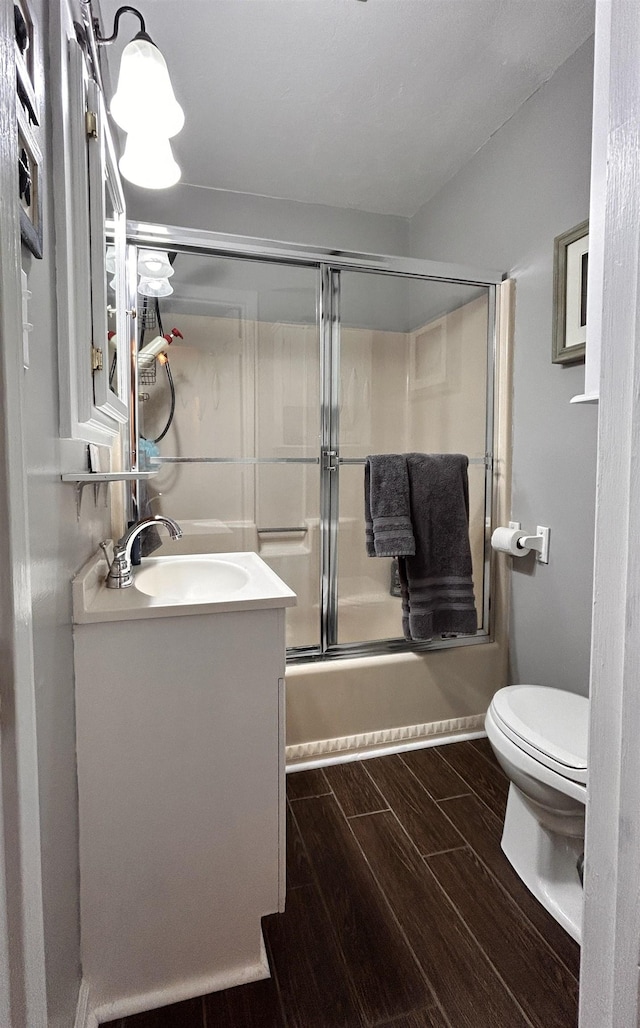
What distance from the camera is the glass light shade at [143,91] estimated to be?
111 centimetres

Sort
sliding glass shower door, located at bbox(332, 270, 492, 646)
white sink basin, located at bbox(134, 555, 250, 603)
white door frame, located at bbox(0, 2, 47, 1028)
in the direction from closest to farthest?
1. white door frame, located at bbox(0, 2, 47, 1028)
2. white sink basin, located at bbox(134, 555, 250, 603)
3. sliding glass shower door, located at bbox(332, 270, 492, 646)

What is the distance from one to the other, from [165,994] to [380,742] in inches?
43.3

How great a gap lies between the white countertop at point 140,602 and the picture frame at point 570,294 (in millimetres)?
1347

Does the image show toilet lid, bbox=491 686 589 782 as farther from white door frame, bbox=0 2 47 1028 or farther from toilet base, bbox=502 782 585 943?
white door frame, bbox=0 2 47 1028

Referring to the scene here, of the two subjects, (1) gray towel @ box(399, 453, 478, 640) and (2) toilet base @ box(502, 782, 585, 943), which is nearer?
(2) toilet base @ box(502, 782, 585, 943)

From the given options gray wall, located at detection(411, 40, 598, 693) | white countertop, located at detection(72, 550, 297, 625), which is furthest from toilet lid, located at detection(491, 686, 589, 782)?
white countertop, located at detection(72, 550, 297, 625)

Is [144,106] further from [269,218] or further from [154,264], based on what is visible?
[269,218]

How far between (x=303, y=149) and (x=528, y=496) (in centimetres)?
178

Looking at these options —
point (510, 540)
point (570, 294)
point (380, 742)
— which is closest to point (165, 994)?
point (380, 742)

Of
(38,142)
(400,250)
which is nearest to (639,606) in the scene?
(38,142)

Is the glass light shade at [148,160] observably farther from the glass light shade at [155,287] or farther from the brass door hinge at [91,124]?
the glass light shade at [155,287]

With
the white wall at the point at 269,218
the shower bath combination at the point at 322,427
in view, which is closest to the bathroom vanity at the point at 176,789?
the shower bath combination at the point at 322,427

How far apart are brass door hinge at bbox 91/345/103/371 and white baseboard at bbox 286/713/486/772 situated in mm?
1512

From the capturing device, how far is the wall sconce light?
111 centimetres
